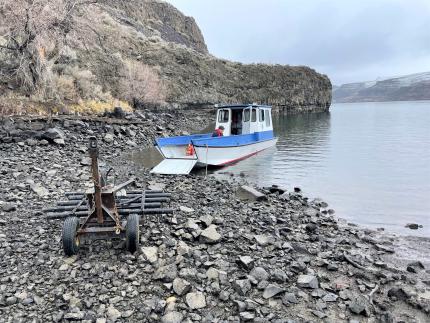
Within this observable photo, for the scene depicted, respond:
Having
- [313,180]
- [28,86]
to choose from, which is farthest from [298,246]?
[28,86]

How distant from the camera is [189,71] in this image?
65.8 m

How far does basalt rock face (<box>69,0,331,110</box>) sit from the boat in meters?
11.5

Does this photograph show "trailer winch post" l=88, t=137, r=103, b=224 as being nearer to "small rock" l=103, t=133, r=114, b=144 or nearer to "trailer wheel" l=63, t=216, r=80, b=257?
"trailer wheel" l=63, t=216, r=80, b=257

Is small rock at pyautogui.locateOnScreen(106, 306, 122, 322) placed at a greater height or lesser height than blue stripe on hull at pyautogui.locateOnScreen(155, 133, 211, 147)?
lesser

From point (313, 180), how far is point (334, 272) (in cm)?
1093

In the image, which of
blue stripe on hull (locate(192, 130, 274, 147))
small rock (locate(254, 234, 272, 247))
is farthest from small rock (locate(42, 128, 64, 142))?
small rock (locate(254, 234, 272, 247))

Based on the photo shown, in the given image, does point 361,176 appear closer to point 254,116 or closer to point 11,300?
point 254,116

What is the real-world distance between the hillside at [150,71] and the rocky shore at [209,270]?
16.0m

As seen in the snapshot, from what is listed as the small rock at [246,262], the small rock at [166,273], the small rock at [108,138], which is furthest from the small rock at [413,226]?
the small rock at [108,138]

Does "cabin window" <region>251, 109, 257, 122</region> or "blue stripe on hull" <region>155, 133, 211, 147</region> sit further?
"cabin window" <region>251, 109, 257, 122</region>

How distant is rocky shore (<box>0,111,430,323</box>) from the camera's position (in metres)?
5.38

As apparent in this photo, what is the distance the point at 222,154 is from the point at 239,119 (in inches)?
184

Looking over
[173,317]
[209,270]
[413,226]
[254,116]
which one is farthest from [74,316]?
[254,116]

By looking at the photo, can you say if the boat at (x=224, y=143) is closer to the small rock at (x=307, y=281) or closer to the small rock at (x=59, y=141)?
the small rock at (x=59, y=141)
